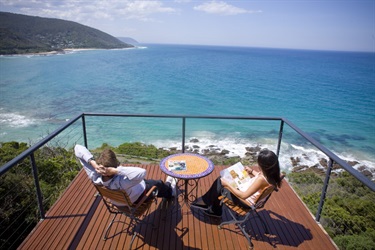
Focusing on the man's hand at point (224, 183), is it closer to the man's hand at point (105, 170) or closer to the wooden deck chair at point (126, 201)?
the wooden deck chair at point (126, 201)

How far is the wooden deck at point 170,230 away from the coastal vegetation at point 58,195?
1.11 metres

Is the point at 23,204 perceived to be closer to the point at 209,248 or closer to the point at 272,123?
the point at 209,248

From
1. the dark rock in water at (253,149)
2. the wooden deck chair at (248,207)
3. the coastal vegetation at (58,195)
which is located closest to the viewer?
the wooden deck chair at (248,207)

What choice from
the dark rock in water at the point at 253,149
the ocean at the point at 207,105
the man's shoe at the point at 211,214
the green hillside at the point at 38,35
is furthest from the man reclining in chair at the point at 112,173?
the green hillside at the point at 38,35

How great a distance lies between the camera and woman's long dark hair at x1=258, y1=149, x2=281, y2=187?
276cm

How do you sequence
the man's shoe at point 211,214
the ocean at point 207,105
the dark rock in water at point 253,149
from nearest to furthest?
the man's shoe at point 211,214 < the dark rock in water at point 253,149 < the ocean at point 207,105

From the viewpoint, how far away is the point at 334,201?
9.70 m

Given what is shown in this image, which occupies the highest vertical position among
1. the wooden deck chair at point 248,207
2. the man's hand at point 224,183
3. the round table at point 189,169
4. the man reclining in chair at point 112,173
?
the man reclining in chair at point 112,173

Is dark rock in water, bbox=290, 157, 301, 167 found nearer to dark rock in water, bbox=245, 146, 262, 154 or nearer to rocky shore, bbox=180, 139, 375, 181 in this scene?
rocky shore, bbox=180, 139, 375, 181

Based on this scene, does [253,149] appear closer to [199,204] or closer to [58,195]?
[58,195]

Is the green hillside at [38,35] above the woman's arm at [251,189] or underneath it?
above

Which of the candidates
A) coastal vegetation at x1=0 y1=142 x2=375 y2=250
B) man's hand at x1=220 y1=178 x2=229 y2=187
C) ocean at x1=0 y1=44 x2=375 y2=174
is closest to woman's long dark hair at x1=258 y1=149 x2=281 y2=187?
man's hand at x1=220 y1=178 x2=229 y2=187

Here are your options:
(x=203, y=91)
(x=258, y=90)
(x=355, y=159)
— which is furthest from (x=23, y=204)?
(x=258, y=90)

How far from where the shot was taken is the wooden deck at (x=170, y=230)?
3068mm
